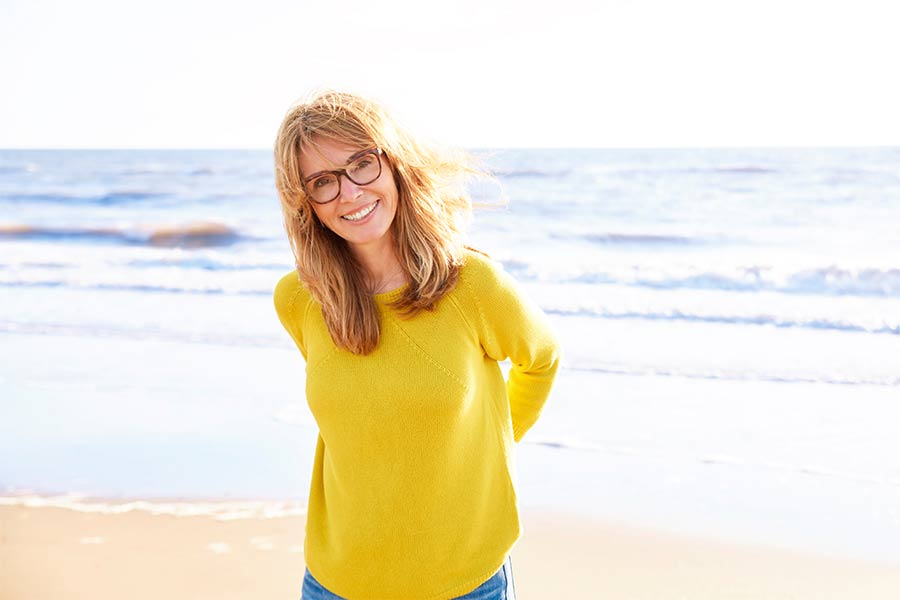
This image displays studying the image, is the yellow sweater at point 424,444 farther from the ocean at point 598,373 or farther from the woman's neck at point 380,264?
the ocean at point 598,373

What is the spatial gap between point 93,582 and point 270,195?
20246mm

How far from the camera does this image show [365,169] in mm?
2150

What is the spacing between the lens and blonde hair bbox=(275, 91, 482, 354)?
209 cm

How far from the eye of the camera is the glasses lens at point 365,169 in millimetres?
2131

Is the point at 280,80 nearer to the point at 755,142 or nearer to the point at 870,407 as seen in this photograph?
the point at 755,142

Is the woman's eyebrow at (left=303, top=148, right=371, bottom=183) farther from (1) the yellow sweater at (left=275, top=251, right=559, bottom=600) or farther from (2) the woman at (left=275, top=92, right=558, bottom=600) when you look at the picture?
(1) the yellow sweater at (left=275, top=251, right=559, bottom=600)

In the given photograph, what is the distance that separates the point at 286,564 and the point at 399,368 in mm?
2454

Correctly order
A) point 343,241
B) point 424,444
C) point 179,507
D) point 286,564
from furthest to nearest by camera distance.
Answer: point 179,507 → point 286,564 → point 343,241 → point 424,444

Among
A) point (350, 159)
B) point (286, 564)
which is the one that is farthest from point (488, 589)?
point (286, 564)

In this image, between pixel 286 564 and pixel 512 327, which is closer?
pixel 512 327

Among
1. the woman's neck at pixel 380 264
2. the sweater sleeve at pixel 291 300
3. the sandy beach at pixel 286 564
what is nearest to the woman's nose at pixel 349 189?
the woman's neck at pixel 380 264

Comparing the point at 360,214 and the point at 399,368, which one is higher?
the point at 360,214

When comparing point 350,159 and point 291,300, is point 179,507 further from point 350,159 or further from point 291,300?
point 350,159

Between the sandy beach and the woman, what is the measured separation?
1.96 metres
